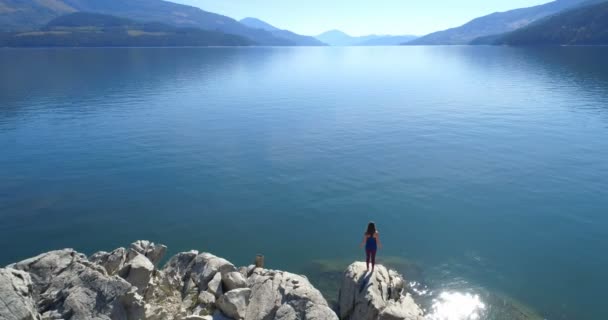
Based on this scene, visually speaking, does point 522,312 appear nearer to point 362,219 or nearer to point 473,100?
point 362,219

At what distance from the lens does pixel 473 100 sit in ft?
317

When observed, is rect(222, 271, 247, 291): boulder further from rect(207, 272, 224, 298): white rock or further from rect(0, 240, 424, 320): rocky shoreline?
rect(207, 272, 224, 298): white rock

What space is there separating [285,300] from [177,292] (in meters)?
7.70

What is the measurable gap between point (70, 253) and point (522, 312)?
2968 cm

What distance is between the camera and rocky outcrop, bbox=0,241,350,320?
764 inches

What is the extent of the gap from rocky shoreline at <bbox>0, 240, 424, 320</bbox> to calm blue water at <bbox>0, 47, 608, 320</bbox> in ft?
22.7

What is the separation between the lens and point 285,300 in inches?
874

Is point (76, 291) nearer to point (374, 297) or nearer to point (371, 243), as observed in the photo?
point (374, 297)

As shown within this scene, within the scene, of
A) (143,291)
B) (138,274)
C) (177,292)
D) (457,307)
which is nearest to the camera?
(143,291)

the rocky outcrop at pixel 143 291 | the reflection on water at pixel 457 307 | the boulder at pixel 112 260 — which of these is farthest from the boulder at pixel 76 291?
the reflection on water at pixel 457 307

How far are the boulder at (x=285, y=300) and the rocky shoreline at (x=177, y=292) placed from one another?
0.05m

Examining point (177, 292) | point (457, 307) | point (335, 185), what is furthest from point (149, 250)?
point (335, 185)

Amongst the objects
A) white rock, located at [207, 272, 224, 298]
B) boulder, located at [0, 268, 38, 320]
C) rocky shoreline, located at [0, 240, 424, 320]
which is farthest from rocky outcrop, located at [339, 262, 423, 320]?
boulder, located at [0, 268, 38, 320]

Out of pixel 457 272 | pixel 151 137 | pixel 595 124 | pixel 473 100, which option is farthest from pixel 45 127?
pixel 595 124
